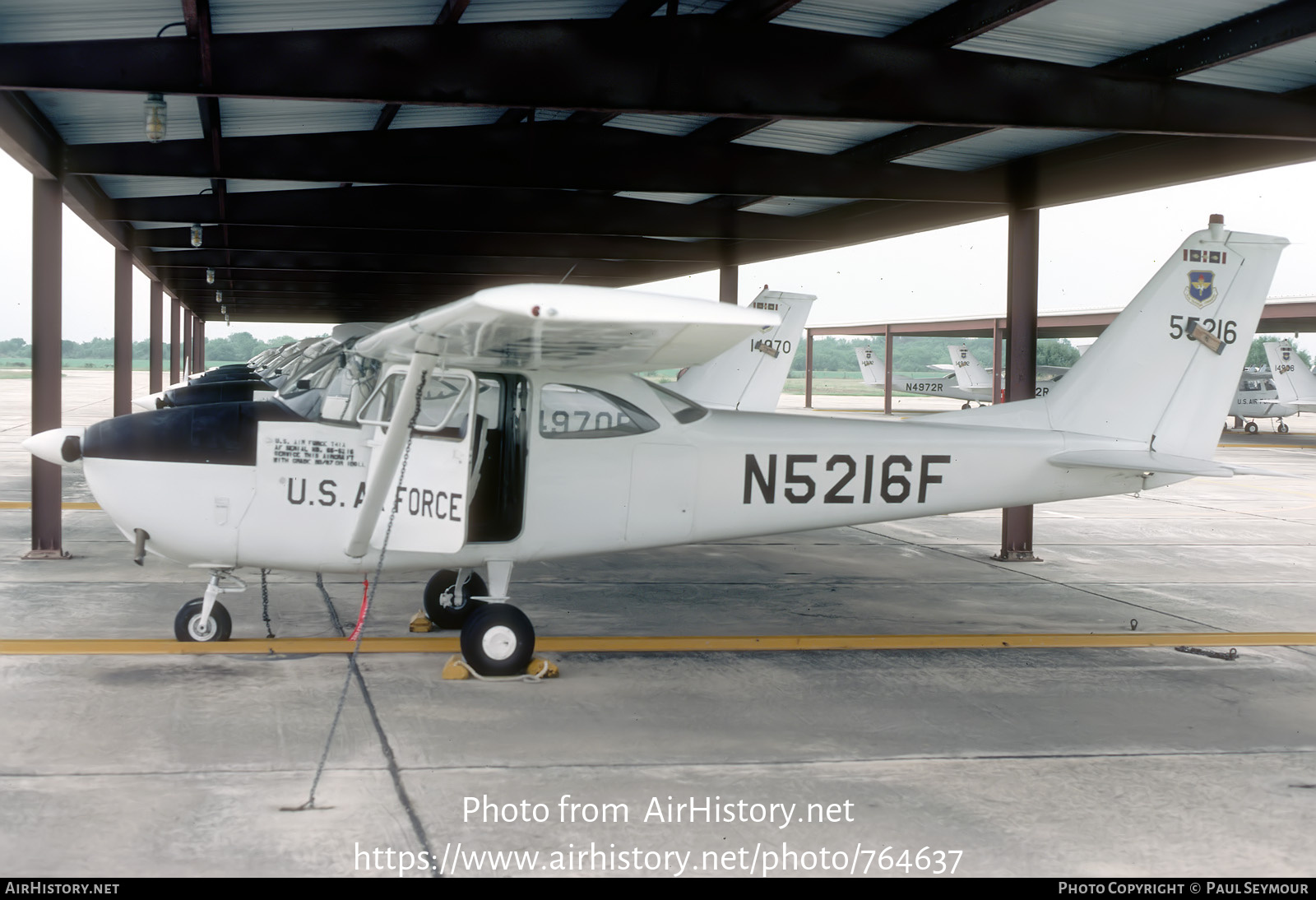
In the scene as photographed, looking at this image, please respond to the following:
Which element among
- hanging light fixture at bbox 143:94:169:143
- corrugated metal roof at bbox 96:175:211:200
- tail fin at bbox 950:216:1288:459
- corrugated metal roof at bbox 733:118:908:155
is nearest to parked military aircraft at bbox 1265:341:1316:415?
corrugated metal roof at bbox 733:118:908:155

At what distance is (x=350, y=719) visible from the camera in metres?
5.40

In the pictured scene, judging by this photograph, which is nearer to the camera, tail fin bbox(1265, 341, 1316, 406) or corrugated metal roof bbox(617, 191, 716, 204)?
corrugated metal roof bbox(617, 191, 716, 204)

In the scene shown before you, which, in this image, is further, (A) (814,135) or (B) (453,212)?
(B) (453,212)

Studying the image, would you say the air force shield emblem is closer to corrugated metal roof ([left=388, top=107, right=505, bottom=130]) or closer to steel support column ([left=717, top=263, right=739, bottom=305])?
corrugated metal roof ([left=388, top=107, right=505, bottom=130])

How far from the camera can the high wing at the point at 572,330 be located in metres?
4.10

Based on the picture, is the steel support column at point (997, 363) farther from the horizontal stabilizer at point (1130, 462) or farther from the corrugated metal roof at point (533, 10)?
the corrugated metal roof at point (533, 10)

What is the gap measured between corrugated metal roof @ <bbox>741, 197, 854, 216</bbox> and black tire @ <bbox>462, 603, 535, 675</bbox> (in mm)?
8036

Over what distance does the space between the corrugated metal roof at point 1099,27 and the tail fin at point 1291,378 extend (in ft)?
111

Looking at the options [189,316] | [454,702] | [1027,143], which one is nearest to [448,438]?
[454,702]

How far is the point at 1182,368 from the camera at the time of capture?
24.7 ft

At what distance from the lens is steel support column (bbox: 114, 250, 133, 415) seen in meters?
13.6

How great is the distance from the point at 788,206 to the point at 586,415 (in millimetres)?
7773

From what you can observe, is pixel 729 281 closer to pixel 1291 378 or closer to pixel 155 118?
pixel 155 118

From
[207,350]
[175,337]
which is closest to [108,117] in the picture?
[175,337]
